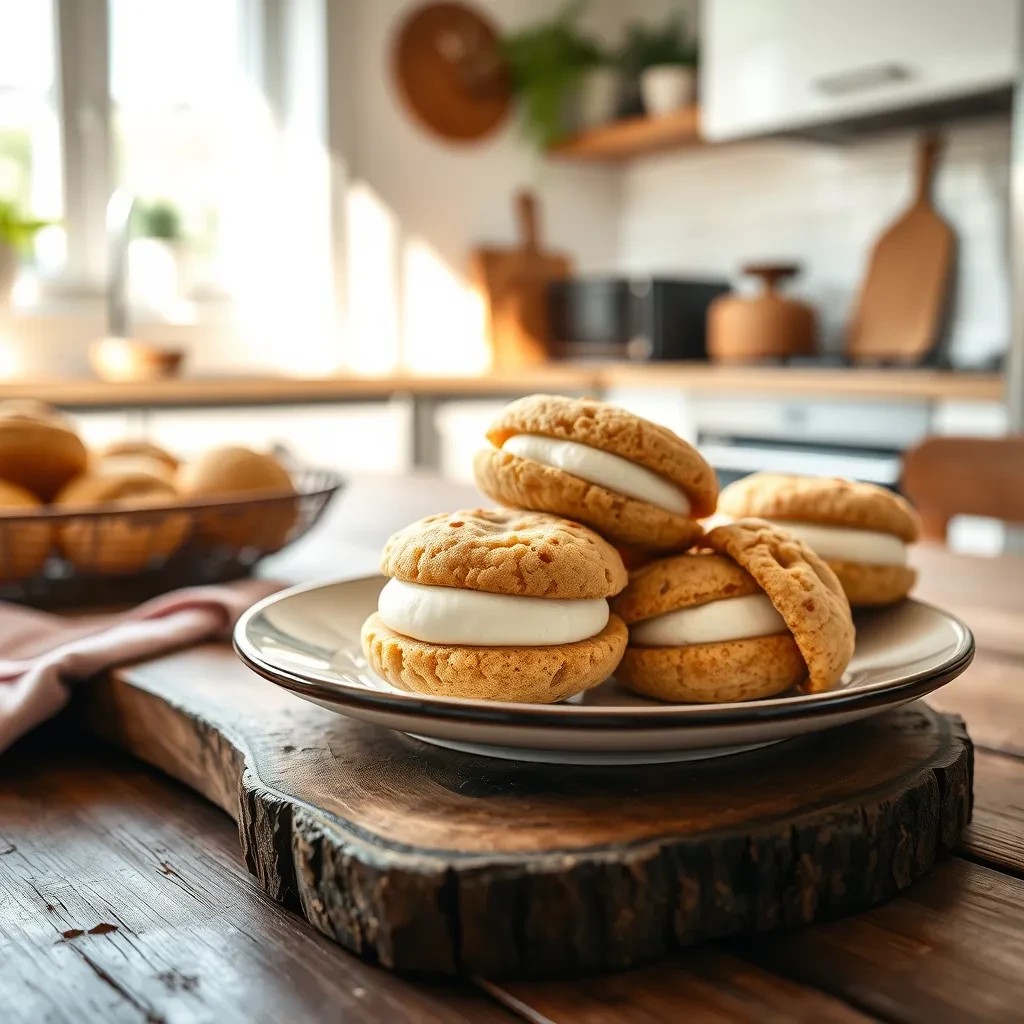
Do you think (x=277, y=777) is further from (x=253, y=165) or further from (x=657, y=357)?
(x=253, y=165)

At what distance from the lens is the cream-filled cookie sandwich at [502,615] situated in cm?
52

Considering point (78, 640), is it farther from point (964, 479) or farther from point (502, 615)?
point (964, 479)

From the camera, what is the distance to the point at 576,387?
359cm

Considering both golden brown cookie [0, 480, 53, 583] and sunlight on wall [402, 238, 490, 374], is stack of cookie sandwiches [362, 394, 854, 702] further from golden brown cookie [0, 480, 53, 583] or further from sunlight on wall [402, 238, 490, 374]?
sunlight on wall [402, 238, 490, 374]

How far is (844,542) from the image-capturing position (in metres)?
0.72

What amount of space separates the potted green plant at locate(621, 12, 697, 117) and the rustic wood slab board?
11.5 ft

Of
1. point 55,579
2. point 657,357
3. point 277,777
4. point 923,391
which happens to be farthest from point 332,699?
point 657,357

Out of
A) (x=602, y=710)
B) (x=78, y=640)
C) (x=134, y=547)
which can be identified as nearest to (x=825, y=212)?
(x=134, y=547)

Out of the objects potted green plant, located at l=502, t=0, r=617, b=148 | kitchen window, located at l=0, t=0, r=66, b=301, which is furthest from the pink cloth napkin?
potted green plant, located at l=502, t=0, r=617, b=148

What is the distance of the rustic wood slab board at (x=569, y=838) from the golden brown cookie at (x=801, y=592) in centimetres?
4

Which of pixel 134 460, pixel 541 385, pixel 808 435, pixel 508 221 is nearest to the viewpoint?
pixel 134 460

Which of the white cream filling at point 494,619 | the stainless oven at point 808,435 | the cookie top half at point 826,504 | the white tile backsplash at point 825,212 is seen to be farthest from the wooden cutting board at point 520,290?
the white cream filling at point 494,619

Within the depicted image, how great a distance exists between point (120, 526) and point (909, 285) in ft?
9.54

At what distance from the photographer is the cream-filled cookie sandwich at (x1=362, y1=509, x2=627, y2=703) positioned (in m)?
0.52
